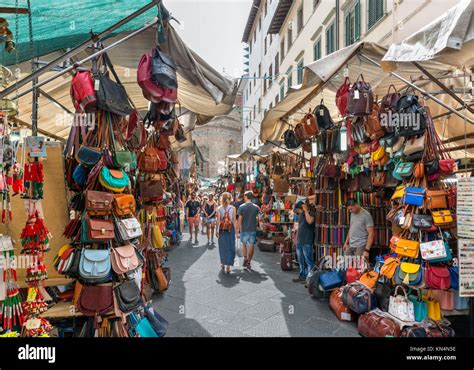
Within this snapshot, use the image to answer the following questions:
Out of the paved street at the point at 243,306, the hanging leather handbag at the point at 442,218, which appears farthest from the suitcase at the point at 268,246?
the hanging leather handbag at the point at 442,218

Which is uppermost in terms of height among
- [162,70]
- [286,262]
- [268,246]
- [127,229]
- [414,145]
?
[162,70]

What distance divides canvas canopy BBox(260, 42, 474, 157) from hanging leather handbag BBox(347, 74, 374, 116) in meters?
0.29

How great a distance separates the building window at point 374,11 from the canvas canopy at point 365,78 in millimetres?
3351

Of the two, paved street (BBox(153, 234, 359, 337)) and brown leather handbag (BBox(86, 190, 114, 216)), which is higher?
brown leather handbag (BBox(86, 190, 114, 216))

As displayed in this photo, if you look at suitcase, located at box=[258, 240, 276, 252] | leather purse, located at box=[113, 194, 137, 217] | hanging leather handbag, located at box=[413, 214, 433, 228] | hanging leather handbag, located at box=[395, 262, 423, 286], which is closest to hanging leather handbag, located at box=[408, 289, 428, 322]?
hanging leather handbag, located at box=[395, 262, 423, 286]

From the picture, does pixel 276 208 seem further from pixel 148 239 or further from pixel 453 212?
pixel 453 212

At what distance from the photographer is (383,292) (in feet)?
14.5

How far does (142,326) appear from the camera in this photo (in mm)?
3574

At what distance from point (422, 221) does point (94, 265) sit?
3586 mm

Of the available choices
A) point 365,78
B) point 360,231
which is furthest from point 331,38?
point 360,231

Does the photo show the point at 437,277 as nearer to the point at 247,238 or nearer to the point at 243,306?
the point at 243,306

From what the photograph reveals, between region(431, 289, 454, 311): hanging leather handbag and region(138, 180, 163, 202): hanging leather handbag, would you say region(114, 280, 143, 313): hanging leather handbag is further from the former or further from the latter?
region(431, 289, 454, 311): hanging leather handbag

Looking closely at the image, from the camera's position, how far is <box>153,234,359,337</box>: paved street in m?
4.37

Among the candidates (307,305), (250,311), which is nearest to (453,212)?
(307,305)
